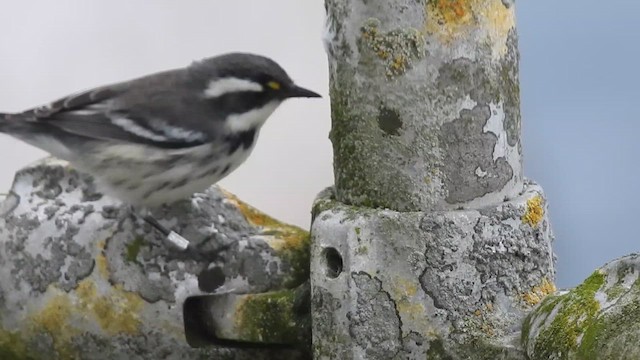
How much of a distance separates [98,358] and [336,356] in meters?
0.73

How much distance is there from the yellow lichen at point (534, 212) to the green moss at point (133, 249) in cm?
105

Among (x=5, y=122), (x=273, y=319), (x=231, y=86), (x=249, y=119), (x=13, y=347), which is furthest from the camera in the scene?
(x=5, y=122)

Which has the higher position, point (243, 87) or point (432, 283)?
point (243, 87)

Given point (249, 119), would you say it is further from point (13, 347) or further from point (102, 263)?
point (13, 347)

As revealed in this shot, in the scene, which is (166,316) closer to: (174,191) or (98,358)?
(98,358)

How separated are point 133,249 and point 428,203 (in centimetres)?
87

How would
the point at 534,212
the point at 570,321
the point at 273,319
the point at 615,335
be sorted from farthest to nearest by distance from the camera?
the point at 273,319, the point at 534,212, the point at 570,321, the point at 615,335

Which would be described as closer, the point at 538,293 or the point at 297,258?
the point at 538,293

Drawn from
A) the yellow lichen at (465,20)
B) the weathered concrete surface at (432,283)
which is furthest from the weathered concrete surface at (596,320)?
the yellow lichen at (465,20)

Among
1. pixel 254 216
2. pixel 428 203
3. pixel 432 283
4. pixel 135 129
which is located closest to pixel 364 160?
pixel 428 203

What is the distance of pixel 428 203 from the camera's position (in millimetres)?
2605

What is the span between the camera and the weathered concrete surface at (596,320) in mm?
1988

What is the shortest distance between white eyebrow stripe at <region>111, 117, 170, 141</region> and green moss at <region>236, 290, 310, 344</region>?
27.8 inches

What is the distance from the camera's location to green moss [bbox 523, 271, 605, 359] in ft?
7.00
